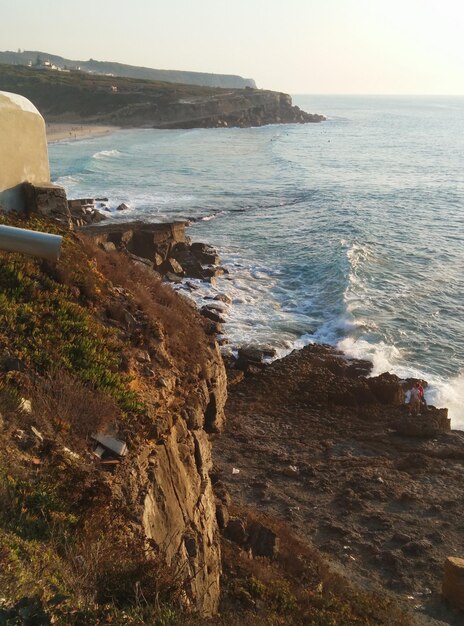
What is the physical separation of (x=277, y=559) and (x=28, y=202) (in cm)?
765

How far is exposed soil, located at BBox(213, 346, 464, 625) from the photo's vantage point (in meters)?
11.9

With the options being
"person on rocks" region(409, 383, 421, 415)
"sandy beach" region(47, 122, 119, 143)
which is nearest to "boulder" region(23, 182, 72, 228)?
"person on rocks" region(409, 383, 421, 415)

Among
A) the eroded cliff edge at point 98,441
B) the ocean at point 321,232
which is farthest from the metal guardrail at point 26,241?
the ocean at point 321,232

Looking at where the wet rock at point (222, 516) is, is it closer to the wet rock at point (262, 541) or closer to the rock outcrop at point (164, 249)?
the wet rock at point (262, 541)

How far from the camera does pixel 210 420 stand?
13.2 m

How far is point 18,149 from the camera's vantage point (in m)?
11.5

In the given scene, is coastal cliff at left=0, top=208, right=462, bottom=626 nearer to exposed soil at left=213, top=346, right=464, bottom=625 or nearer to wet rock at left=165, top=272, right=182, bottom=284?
exposed soil at left=213, top=346, right=464, bottom=625

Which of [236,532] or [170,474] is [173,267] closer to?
[236,532]

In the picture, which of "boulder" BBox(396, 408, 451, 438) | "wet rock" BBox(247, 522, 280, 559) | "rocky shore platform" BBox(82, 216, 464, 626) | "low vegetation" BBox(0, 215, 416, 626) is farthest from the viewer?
"boulder" BBox(396, 408, 451, 438)

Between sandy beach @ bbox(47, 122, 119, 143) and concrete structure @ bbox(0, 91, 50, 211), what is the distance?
69.8 metres

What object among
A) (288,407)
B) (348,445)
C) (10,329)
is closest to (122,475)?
(10,329)

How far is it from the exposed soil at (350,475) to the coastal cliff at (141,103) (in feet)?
298

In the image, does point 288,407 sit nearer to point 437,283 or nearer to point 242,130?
point 437,283

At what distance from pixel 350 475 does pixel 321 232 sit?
23873 mm
